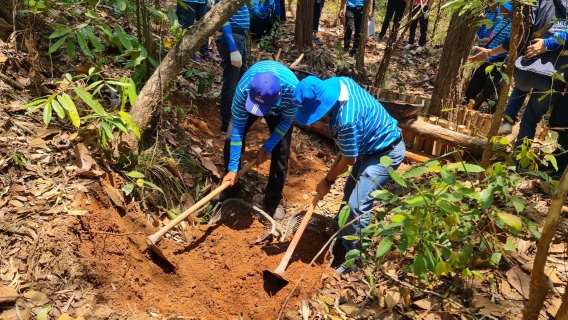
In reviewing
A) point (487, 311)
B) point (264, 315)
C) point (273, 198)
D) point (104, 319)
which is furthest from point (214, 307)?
point (487, 311)

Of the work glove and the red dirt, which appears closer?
the red dirt

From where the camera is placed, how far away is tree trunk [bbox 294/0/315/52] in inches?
303

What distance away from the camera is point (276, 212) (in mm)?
3986

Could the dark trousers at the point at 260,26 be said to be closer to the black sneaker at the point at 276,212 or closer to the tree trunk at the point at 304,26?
the tree trunk at the point at 304,26

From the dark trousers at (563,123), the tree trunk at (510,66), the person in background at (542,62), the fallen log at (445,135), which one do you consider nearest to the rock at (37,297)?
the tree trunk at (510,66)

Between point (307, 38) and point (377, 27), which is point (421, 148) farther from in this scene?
point (377, 27)

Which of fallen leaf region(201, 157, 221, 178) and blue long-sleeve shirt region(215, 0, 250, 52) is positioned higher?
blue long-sleeve shirt region(215, 0, 250, 52)

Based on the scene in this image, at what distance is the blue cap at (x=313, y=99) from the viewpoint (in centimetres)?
267

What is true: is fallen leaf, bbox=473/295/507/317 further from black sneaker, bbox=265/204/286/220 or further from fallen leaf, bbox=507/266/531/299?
black sneaker, bbox=265/204/286/220

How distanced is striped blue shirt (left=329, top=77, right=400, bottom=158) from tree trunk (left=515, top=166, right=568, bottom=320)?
56.2 inches

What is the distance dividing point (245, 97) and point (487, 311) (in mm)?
2133

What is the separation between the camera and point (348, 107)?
275 cm

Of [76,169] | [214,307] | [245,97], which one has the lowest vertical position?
[214,307]

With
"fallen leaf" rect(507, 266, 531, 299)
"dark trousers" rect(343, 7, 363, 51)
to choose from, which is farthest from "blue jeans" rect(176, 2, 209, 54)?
"fallen leaf" rect(507, 266, 531, 299)
